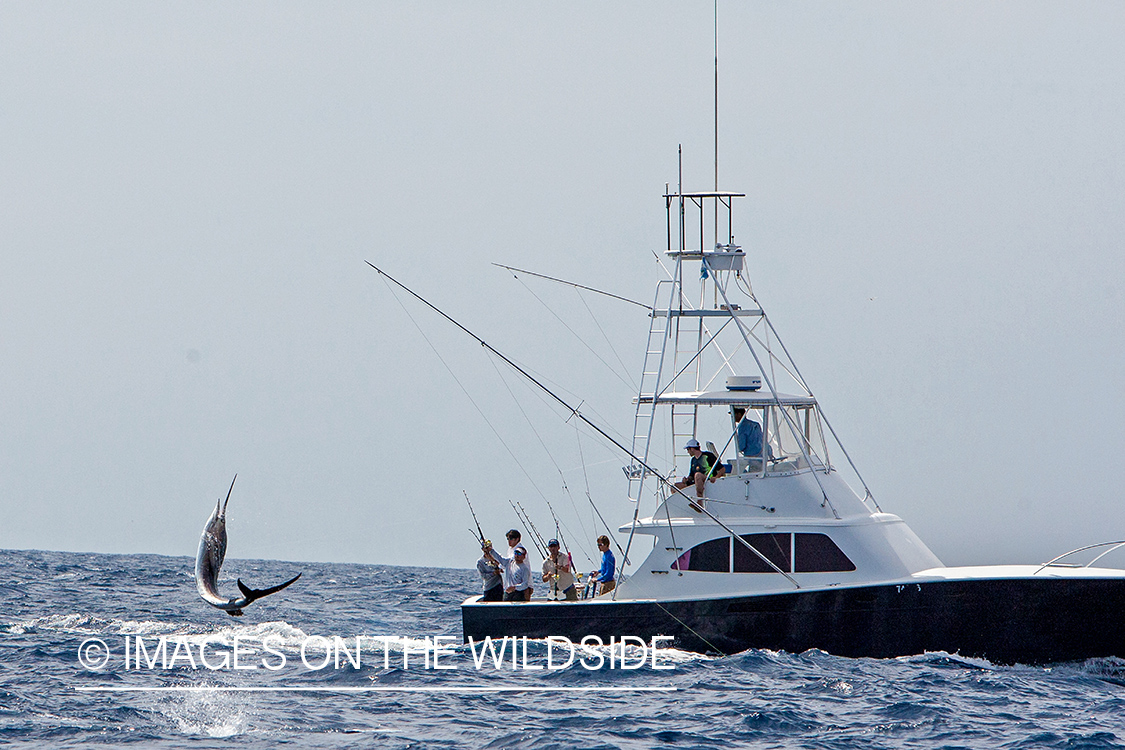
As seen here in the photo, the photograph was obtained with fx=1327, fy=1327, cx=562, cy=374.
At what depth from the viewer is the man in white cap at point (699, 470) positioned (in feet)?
52.1

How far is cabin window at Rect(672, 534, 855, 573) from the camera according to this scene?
15.0 m

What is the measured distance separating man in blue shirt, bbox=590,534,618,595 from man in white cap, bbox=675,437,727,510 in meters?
1.20

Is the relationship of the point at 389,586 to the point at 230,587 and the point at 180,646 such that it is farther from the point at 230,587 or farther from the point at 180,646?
the point at 180,646

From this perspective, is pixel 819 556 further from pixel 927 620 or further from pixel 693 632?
pixel 693 632

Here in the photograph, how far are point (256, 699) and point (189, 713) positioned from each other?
0.80 meters

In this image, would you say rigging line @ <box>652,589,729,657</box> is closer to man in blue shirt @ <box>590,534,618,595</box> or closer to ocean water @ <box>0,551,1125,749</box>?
ocean water @ <box>0,551,1125,749</box>

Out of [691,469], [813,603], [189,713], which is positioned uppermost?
[691,469]

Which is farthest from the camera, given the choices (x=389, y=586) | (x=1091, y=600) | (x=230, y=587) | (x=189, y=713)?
(x=389, y=586)

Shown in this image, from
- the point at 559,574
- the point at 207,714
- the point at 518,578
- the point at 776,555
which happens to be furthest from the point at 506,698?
the point at 776,555

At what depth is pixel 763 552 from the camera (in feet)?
49.7

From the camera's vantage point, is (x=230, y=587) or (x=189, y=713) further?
(x=230, y=587)

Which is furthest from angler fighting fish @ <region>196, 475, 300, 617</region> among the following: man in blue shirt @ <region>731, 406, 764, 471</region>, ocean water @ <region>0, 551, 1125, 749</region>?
man in blue shirt @ <region>731, 406, 764, 471</region>

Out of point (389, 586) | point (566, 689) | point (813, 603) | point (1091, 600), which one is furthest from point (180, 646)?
point (389, 586)

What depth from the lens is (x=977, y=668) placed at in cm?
1418
